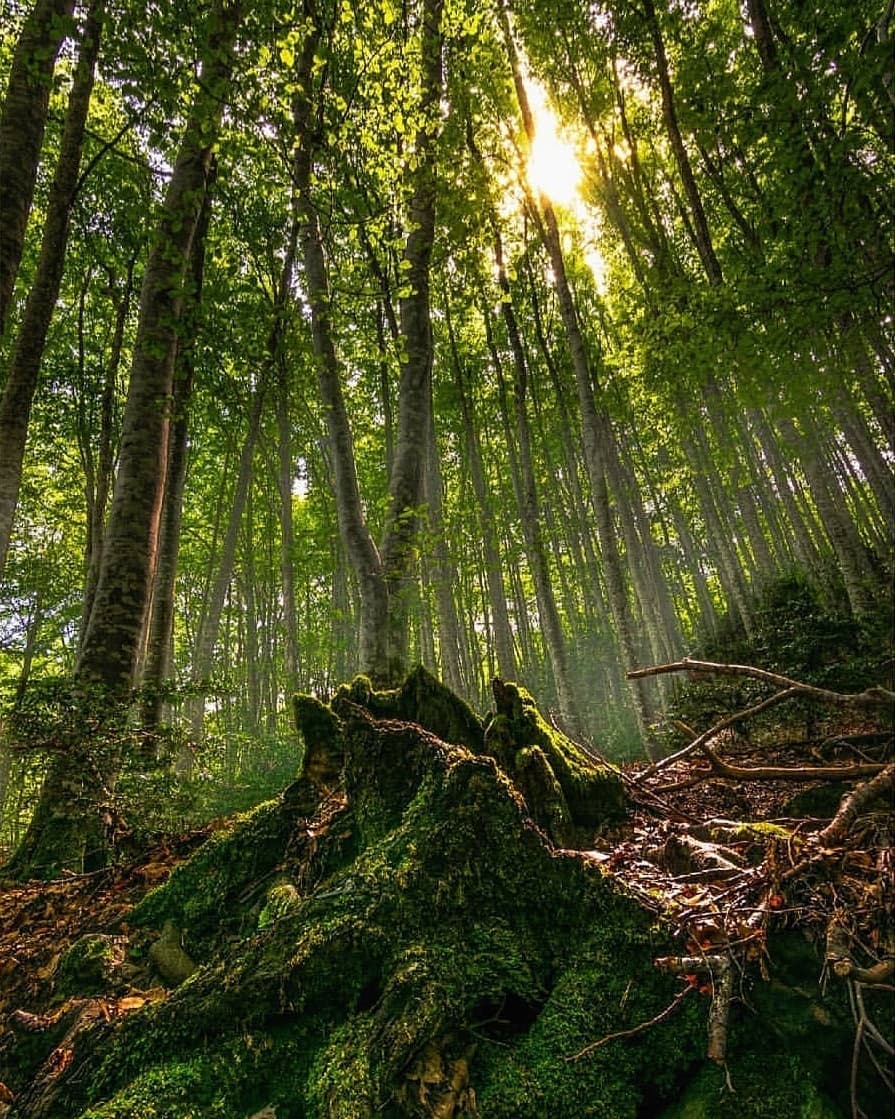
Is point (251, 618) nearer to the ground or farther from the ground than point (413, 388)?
farther from the ground

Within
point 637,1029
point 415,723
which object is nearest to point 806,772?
point 637,1029

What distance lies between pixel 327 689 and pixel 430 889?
72.9 feet

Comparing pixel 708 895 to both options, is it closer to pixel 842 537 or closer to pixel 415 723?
pixel 415 723

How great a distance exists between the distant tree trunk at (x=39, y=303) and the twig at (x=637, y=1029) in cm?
471

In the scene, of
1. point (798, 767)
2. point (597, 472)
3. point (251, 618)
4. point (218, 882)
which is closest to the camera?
point (798, 767)

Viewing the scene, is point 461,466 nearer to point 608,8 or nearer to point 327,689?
point 327,689

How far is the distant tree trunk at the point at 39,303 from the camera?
15.1ft

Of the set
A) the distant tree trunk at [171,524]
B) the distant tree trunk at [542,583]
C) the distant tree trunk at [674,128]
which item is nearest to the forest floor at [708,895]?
the distant tree trunk at [171,524]

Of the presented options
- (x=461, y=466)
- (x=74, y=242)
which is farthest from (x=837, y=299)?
(x=461, y=466)

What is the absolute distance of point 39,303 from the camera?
17.0 ft

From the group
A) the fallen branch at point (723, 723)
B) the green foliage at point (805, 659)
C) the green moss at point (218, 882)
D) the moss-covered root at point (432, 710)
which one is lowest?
the green moss at point (218, 882)

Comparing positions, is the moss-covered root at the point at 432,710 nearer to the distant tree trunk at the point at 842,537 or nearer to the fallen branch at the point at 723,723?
the fallen branch at the point at 723,723

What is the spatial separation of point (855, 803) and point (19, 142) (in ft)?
23.2

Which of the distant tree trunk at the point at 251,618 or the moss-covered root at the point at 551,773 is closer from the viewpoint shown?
the moss-covered root at the point at 551,773
